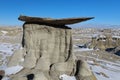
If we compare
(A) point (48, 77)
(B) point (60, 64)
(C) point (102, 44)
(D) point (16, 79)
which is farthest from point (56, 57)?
(C) point (102, 44)

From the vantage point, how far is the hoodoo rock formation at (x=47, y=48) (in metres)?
17.2

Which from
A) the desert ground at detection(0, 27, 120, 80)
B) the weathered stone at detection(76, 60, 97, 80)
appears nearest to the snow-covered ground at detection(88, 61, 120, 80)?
the desert ground at detection(0, 27, 120, 80)

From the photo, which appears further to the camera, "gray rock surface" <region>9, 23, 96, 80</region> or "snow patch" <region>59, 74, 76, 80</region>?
"gray rock surface" <region>9, 23, 96, 80</region>

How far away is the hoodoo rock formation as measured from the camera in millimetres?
17203

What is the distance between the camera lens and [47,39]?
17.8m

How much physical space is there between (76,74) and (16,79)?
4.44m

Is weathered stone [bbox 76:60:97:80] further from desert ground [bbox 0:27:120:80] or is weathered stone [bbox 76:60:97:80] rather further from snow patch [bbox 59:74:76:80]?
desert ground [bbox 0:27:120:80]

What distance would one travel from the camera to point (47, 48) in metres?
17.7

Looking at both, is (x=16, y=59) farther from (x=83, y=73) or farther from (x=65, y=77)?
(x=83, y=73)

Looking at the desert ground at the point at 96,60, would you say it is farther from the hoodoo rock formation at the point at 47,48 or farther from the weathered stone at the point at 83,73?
the hoodoo rock formation at the point at 47,48

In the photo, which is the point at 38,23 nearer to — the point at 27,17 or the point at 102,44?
the point at 27,17

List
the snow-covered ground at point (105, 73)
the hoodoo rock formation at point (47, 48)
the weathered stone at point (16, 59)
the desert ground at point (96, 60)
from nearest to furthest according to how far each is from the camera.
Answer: the hoodoo rock formation at point (47, 48) < the weathered stone at point (16, 59) < the snow-covered ground at point (105, 73) < the desert ground at point (96, 60)

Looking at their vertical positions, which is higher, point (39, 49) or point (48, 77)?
point (39, 49)

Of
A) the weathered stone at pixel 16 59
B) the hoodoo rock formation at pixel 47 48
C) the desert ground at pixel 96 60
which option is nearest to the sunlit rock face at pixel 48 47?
the hoodoo rock formation at pixel 47 48
